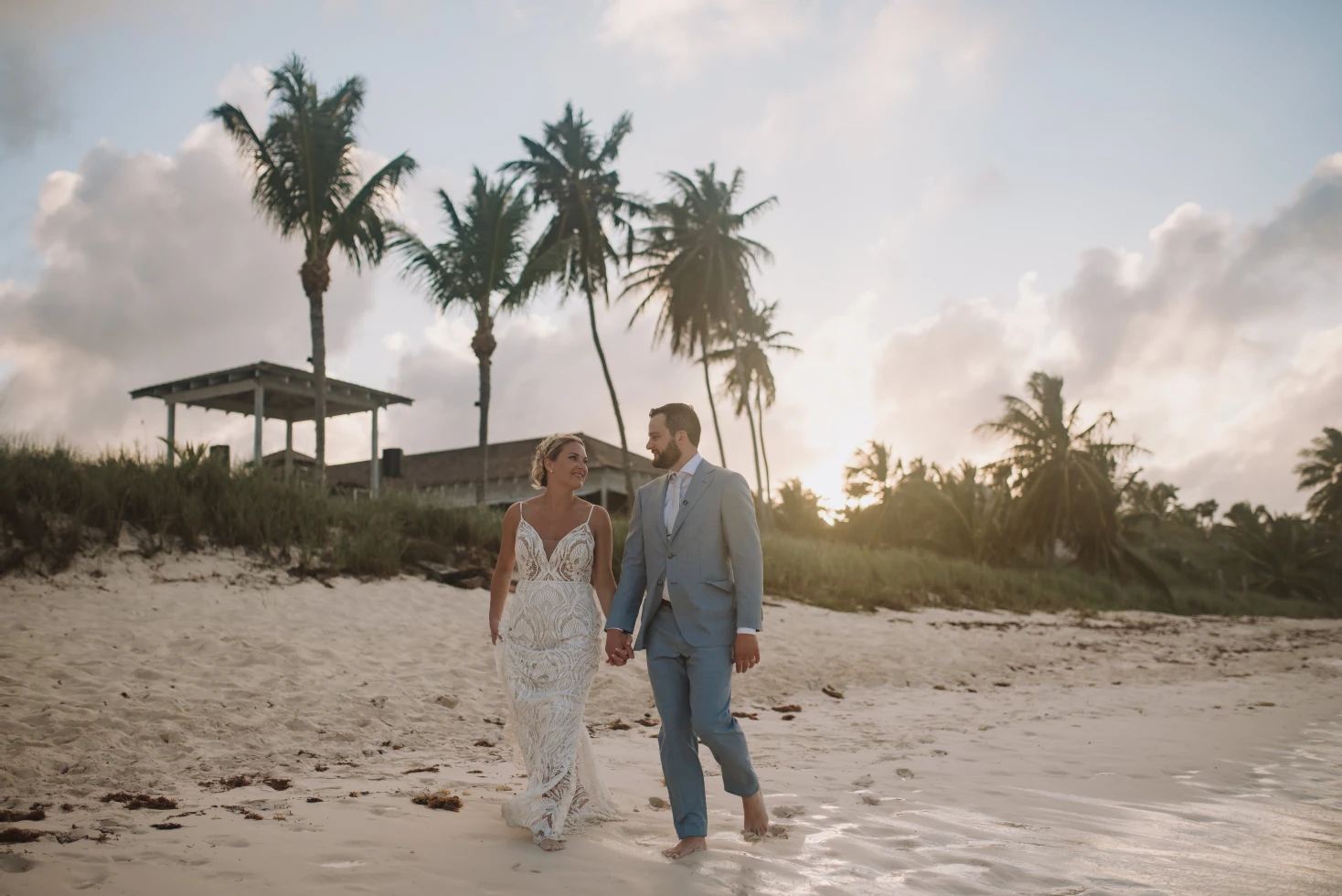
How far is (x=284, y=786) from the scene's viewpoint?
4.48 meters

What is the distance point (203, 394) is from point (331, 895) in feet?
69.1

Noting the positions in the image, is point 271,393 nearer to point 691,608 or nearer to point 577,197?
point 577,197

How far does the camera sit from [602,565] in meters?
3.95

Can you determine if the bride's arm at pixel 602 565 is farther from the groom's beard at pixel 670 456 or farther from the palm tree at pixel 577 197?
the palm tree at pixel 577 197

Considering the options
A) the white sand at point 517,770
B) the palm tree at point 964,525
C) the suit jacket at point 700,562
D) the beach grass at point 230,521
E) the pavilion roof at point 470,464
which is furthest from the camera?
the palm tree at point 964,525

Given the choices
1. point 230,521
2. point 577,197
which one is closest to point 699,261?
point 577,197

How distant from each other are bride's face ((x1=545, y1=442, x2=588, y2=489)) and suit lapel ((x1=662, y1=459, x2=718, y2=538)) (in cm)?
46

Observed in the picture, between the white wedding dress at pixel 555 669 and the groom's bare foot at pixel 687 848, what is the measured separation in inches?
18.3

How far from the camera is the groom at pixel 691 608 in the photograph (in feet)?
11.1

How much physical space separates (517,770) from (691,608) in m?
2.25

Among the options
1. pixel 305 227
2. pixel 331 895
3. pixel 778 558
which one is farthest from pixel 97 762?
pixel 305 227

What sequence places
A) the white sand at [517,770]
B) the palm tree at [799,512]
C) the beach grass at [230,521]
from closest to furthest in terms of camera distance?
the white sand at [517,770], the beach grass at [230,521], the palm tree at [799,512]

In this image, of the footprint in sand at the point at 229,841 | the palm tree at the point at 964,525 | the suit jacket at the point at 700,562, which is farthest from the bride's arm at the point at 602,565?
the palm tree at the point at 964,525

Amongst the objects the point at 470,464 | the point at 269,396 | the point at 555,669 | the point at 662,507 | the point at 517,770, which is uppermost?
the point at 269,396
